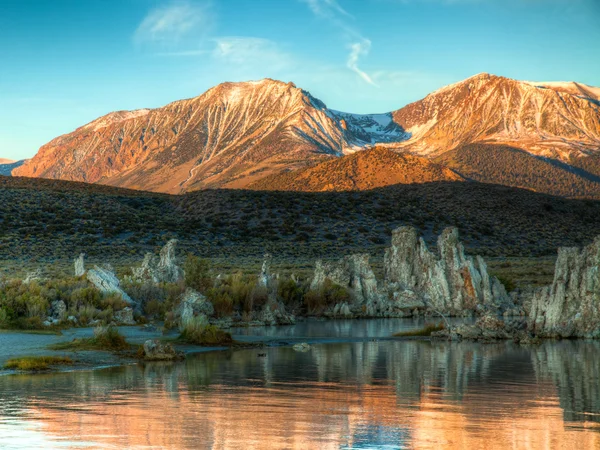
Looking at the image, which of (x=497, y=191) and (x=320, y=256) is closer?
(x=320, y=256)

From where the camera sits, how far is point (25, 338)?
22859 millimetres

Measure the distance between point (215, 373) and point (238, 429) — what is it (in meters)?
6.36

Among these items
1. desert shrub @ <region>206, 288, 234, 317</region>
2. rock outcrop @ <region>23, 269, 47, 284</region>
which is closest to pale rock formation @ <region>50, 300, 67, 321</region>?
rock outcrop @ <region>23, 269, 47, 284</region>

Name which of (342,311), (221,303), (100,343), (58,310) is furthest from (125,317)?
(342,311)

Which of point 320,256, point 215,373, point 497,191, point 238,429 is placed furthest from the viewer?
point 497,191

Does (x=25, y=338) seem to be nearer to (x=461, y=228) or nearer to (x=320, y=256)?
(x=320, y=256)

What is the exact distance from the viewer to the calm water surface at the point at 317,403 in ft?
37.6

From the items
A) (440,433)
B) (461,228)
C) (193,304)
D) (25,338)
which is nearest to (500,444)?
(440,433)

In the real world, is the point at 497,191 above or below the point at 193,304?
above

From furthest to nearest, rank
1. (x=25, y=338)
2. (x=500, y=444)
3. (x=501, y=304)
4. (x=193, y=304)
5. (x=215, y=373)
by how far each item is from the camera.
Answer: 1. (x=501, y=304)
2. (x=193, y=304)
3. (x=25, y=338)
4. (x=215, y=373)
5. (x=500, y=444)

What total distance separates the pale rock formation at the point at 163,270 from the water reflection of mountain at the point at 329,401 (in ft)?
49.4

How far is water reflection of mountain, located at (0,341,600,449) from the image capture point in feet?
38.1

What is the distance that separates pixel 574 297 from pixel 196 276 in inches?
594

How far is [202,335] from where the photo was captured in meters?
23.9
